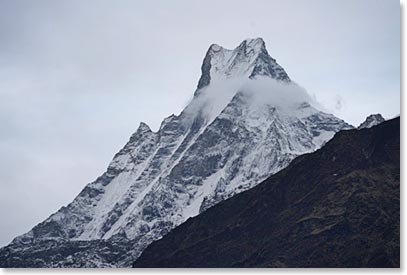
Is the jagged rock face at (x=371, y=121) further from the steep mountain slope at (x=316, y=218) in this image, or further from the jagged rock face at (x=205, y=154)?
the jagged rock face at (x=205, y=154)

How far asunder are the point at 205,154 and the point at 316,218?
256 ft

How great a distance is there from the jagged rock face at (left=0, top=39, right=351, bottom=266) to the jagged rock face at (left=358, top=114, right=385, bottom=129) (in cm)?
5767

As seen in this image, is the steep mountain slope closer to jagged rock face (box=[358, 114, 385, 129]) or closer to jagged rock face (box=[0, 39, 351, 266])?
jagged rock face (box=[358, 114, 385, 129])

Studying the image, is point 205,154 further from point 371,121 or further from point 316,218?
point 371,121

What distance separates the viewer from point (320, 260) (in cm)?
2550

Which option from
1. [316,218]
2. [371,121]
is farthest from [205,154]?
[371,121]

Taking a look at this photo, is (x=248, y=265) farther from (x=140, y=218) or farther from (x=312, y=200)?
(x=140, y=218)

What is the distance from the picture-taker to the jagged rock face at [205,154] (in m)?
98.0

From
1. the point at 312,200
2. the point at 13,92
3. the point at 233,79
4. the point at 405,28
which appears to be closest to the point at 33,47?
the point at 13,92

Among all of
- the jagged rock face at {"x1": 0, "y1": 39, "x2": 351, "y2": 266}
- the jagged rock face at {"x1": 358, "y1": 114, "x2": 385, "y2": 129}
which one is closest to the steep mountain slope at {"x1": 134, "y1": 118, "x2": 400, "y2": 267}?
the jagged rock face at {"x1": 358, "y1": 114, "x2": 385, "y2": 129}

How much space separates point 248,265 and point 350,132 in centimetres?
1259

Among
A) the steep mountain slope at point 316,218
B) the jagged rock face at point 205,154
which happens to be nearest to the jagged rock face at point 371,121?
the steep mountain slope at point 316,218

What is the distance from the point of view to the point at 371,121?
31547mm

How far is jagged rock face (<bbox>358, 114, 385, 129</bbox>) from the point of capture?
27603 mm
